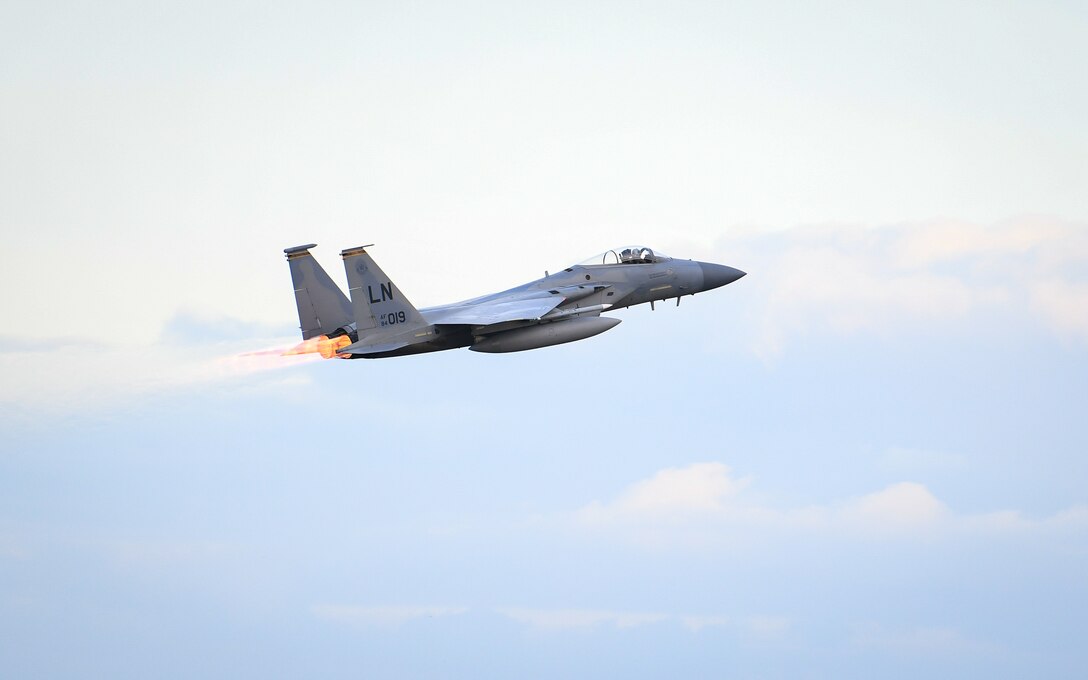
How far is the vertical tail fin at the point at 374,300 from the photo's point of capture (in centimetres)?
4478

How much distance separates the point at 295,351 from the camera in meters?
47.9

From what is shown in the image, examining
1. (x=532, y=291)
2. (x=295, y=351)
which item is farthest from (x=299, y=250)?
(x=532, y=291)

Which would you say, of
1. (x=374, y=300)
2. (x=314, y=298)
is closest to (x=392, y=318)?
(x=374, y=300)

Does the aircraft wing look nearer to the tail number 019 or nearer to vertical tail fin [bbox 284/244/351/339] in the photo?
the tail number 019

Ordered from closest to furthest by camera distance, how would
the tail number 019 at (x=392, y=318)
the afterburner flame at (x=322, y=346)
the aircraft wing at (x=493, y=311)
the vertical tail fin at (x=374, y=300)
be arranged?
the vertical tail fin at (x=374, y=300)
the tail number 019 at (x=392, y=318)
the aircraft wing at (x=493, y=311)
the afterburner flame at (x=322, y=346)

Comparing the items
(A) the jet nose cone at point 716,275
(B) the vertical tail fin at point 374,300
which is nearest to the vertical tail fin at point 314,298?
(B) the vertical tail fin at point 374,300

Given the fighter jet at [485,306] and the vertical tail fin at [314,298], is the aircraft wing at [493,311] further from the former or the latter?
the vertical tail fin at [314,298]

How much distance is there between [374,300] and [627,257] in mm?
9775

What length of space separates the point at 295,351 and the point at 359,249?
4.92m

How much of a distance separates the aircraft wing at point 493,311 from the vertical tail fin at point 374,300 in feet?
3.76

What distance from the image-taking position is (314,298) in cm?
4809

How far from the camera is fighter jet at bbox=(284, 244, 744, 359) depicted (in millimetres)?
45250

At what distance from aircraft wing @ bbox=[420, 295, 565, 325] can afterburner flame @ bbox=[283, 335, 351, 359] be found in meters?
2.64

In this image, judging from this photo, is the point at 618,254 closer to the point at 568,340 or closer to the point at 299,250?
the point at 568,340
